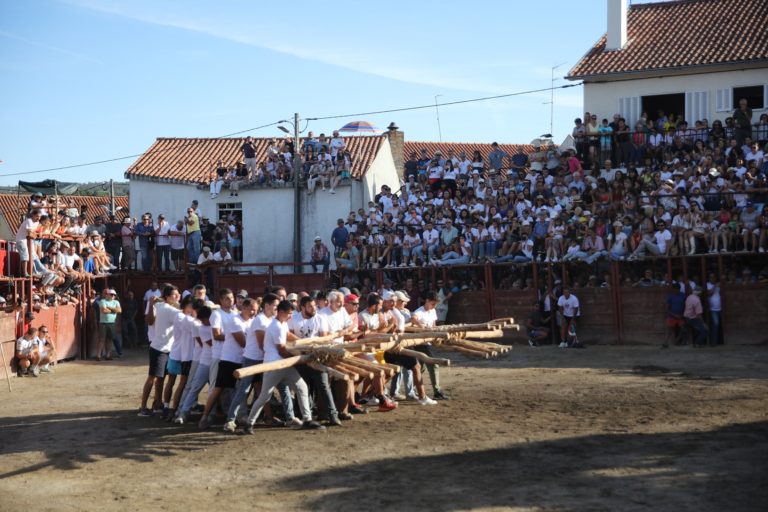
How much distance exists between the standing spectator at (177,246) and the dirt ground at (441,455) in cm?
1318

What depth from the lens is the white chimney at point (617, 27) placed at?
35312 mm

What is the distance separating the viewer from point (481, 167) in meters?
34.1

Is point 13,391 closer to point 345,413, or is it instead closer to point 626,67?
point 345,413

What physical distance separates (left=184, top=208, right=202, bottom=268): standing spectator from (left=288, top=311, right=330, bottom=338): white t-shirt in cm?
1730

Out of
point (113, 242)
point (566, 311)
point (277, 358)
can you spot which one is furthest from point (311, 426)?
point (113, 242)

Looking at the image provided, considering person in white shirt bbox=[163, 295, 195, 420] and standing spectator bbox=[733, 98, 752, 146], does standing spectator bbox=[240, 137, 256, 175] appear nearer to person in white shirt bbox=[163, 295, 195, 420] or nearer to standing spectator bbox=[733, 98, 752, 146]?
standing spectator bbox=[733, 98, 752, 146]

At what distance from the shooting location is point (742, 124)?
29281mm

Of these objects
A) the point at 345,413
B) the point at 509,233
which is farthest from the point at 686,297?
the point at 345,413

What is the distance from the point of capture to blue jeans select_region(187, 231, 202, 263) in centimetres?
3241

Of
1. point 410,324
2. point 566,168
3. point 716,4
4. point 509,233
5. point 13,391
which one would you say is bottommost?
point 13,391

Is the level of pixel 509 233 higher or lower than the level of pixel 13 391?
higher

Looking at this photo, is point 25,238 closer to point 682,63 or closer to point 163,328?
point 163,328

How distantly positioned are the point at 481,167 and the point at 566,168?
402cm

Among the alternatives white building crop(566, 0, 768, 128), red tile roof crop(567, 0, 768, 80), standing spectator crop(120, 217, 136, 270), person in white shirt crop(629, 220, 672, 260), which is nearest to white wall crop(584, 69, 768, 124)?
white building crop(566, 0, 768, 128)
